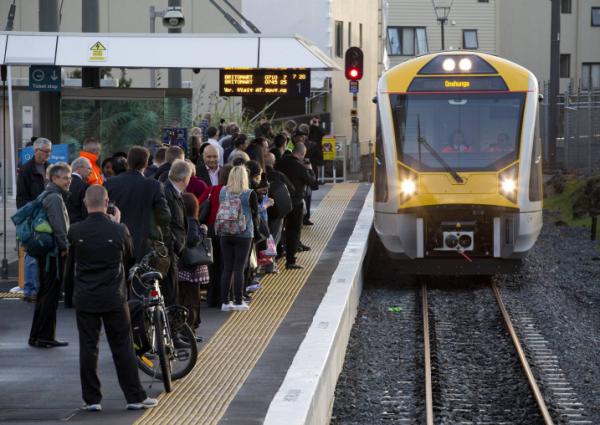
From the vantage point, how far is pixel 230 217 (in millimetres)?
14422

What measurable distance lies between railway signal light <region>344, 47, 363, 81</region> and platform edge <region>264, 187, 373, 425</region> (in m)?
12.6

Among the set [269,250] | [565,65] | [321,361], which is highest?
[565,65]

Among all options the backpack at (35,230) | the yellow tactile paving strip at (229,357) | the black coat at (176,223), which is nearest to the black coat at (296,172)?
the yellow tactile paving strip at (229,357)

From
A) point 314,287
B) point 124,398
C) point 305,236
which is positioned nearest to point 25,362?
point 124,398

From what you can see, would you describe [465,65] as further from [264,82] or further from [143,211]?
[143,211]

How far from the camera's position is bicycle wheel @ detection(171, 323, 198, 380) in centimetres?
1109

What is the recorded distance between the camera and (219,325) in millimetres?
13953

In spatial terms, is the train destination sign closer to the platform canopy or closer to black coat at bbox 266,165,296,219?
the platform canopy

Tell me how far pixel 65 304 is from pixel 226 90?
29.5 ft

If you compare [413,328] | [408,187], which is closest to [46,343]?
[413,328]

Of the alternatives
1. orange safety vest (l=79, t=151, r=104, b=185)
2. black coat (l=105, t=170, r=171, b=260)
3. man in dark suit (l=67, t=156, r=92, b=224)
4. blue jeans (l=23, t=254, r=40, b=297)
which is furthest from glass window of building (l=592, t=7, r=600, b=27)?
black coat (l=105, t=170, r=171, b=260)

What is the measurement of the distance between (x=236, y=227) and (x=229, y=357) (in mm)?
2705

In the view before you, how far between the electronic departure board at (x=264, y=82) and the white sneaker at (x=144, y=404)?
12771 millimetres

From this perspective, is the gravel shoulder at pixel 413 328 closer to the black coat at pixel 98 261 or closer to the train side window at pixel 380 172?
the train side window at pixel 380 172
